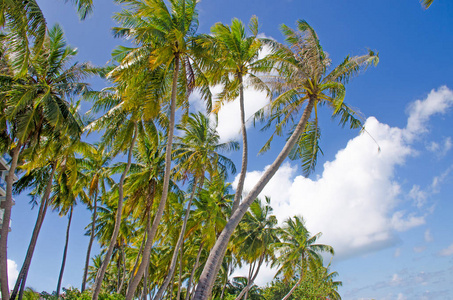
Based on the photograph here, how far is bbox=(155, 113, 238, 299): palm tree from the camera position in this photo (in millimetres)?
19234

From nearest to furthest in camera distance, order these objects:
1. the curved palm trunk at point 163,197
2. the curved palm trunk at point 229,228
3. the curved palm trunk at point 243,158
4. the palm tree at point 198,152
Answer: the curved palm trunk at point 229,228 → the curved palm trunk at point 243,158 → the curved palm trunk at point 163,197 → the palm tree at point 198,152

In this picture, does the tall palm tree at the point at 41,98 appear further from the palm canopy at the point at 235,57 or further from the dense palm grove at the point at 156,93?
the palm canopy at the point at 235,57

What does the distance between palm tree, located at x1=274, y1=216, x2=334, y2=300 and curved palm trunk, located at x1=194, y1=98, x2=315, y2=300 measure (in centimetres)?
2006

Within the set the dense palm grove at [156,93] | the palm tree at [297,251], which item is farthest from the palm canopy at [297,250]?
the dense palm grove at [156,93]

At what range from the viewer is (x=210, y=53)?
13.9m

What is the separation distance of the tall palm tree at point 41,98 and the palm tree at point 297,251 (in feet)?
69.4

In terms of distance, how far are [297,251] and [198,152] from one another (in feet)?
51.3

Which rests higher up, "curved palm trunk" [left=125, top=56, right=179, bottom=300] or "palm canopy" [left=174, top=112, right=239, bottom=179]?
"palm canopy" [left=174, top=112, right=239, bottom=179]

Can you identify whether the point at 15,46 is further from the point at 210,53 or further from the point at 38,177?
the point at 38,177

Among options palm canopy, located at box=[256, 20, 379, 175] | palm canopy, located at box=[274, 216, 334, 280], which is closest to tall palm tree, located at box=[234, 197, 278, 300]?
palm canopy, located at box=[274, 216, 334, 280]

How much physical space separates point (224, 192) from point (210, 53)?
14.2 metres

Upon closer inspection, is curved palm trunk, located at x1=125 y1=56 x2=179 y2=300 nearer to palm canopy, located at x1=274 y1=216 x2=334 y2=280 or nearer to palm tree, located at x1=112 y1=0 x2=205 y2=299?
palm tree, located at x1=112 y1=0 x2=205 y2=299

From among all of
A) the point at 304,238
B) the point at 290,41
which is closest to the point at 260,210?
the point at 304,238

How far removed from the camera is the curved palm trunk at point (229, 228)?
959cm
